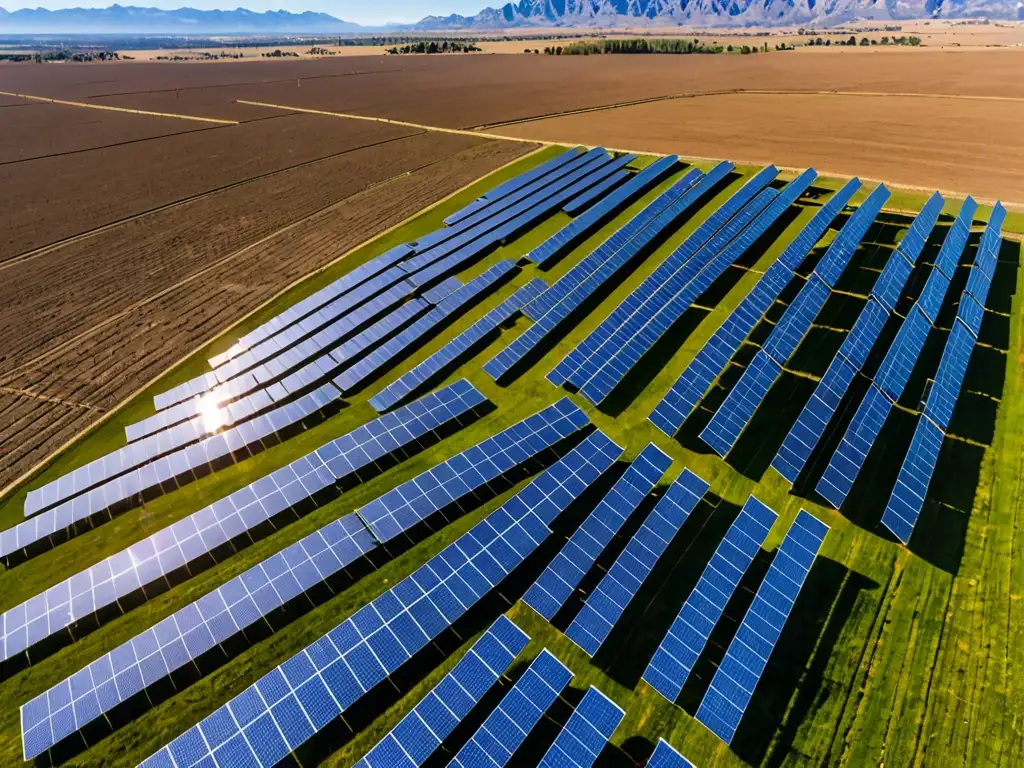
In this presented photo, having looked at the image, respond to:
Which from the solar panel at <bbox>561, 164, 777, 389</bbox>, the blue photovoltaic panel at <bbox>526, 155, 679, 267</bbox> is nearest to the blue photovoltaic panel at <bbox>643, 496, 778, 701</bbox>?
the solar panel at <bbox>561, 164, 777, 389</bbox>

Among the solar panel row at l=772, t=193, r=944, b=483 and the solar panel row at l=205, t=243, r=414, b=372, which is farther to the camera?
the solar panel row at l=205, t=243, r=414, b=372

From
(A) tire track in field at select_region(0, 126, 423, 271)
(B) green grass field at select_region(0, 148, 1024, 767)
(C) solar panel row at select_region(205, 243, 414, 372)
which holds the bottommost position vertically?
(B) green grass field at select_region(0, 148, 1024, 767)

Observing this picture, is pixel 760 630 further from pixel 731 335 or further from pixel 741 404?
pixel 731 335

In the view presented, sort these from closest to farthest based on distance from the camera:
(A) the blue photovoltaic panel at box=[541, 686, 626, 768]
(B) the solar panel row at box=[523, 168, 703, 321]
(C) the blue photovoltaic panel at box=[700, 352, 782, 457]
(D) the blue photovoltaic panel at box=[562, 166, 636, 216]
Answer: (A) the blue photovoltaic panel at box=[541, 686, 626, 768] < (C) the blue photovoltaic panel at box=[700, 352, 782, 457] < (B) the solar panel row at box=[523, 168, 703, 321] < (D) the blue photovoltaic panel at box=[562, 166, 636, 216]

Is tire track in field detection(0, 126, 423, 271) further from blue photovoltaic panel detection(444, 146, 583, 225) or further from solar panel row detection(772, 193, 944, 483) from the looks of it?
solar panel row detection(772, 193, 944, 483)

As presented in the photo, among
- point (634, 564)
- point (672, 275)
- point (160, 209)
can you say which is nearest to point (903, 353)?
point (672, 275)

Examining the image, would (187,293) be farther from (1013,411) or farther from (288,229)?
(1013,411)
